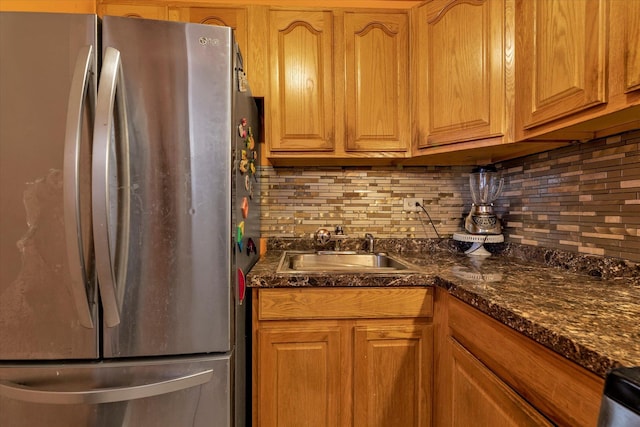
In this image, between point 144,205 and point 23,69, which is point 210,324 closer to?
point 144,205

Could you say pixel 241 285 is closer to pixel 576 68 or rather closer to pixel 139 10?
pixel 576 68

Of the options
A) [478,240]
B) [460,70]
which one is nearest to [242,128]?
[460,70]

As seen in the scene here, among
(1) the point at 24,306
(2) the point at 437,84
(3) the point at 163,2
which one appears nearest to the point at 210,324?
(1) the point at 24,306

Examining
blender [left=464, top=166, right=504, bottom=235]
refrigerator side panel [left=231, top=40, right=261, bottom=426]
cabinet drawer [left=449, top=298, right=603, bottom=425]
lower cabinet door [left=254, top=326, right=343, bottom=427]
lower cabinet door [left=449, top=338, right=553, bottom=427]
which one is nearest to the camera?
cabinet drawer [left=449, top=298, right=603, bottom=425]

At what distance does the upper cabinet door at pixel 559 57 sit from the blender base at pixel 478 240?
607mm

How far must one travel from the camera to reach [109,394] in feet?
2.63

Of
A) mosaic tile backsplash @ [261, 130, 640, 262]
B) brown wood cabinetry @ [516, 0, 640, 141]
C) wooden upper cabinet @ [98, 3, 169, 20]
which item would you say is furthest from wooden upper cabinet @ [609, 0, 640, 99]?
wooden upper cabinet @ [98, 3, 169, 20]

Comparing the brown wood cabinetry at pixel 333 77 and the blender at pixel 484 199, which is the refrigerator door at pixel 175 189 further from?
the blender at pixel 484 199

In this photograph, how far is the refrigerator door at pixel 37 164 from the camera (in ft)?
2.64

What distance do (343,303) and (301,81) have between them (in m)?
1.06

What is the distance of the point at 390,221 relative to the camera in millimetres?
1743

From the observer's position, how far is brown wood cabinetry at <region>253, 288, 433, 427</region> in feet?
3.70

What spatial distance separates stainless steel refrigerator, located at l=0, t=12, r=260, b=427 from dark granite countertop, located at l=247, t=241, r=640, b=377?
1.09 feet

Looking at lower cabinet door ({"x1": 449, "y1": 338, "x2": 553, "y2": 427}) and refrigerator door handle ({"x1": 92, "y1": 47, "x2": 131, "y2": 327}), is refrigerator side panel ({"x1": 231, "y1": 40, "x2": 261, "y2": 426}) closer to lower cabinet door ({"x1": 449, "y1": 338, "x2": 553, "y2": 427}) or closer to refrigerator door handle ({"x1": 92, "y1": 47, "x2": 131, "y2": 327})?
refrigerator door handle ({"x1": 92, "y1": 47, "x2": 131, "y2": 327})
